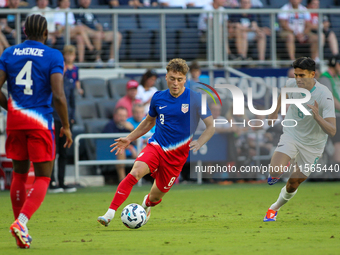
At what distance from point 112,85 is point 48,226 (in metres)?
8.69

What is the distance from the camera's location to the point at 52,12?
49.8 feet

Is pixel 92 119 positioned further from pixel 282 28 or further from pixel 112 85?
pixel 282 28

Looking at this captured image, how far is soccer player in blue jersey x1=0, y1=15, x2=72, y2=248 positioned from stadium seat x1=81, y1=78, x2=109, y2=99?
31.7 ft

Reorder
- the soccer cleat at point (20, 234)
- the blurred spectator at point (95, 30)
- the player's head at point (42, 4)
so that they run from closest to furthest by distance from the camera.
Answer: the soccer cleat at point (20, 234) < the player's head at point (42, 4) < the blurred spectator at point (95, 30)

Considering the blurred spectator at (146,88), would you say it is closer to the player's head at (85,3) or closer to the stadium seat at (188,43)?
the stadium seat at (188,43)

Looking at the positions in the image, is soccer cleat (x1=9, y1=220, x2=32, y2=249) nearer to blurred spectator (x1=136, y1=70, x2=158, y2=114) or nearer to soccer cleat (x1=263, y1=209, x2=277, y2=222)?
soccer cleat (x1=263, y1=209, x2=277, y2=222)

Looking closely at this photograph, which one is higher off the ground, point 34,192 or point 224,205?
point 34,192

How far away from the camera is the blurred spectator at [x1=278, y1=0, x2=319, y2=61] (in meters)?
16.9

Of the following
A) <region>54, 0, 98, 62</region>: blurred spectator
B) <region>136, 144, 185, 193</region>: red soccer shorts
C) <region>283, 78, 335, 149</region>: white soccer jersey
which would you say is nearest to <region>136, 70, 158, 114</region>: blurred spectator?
<region>54, 0, 98, 62</region>: blurred spectator

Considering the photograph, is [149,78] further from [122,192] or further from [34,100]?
[34,100]

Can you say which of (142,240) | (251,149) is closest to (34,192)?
(142,240)

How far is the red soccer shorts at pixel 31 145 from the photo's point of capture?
19.0ft

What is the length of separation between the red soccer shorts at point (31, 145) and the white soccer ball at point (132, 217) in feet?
4.94

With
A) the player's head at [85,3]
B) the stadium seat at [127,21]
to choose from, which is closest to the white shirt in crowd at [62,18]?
the player's head at [85,3]
